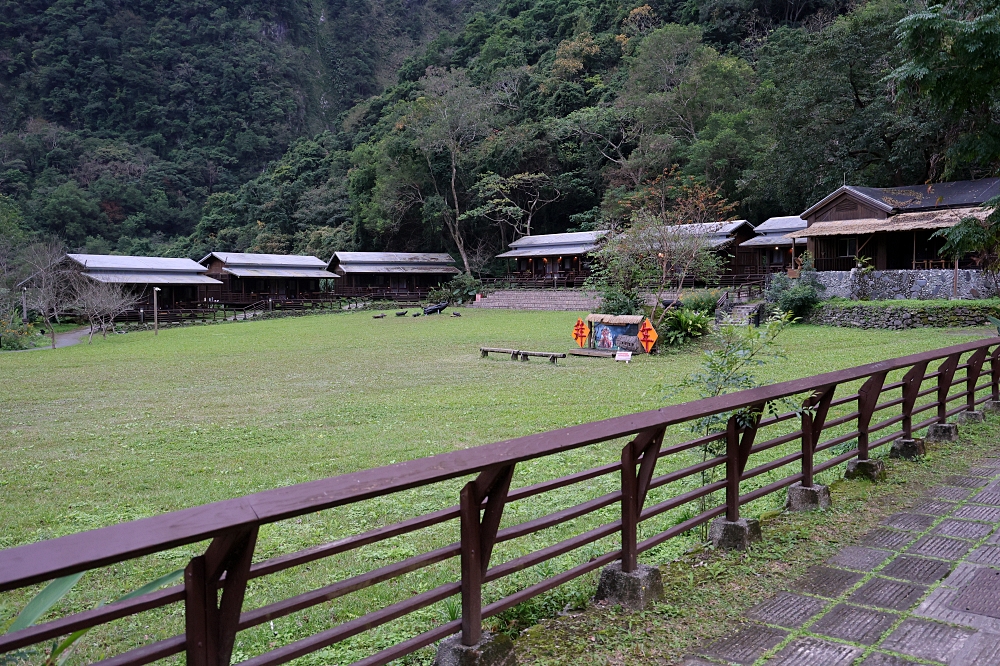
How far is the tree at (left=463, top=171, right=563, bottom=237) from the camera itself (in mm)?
50250

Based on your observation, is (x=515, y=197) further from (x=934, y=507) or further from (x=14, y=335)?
(x=934, y=507)

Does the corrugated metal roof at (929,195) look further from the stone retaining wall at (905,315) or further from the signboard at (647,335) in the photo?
the signboard at (647,335)

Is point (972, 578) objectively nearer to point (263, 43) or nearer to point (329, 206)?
point (329, 206)

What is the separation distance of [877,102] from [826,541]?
31.1 metres

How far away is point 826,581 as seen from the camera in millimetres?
3377

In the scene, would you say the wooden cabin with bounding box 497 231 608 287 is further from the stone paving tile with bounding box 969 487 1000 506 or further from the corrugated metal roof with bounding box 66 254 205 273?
the stone paving tile with bounding box 969 487 1000 506

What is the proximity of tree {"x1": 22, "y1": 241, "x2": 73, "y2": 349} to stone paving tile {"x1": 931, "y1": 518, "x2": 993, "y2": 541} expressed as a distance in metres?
33.7

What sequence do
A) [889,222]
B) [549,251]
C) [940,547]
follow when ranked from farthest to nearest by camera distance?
1. [549,251]
2. [889,222]
3. [940,547]

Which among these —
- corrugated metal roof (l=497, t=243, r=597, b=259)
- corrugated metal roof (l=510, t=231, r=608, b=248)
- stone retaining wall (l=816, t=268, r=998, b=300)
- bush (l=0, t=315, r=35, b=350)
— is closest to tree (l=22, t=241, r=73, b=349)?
bush (l=0, t=315, r=35, b=350)

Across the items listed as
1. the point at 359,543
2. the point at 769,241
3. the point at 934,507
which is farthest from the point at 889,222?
the point at 359,543

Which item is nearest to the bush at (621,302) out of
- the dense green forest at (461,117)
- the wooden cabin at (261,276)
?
the dense green forest at (461,117)

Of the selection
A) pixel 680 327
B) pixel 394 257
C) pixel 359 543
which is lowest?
pixel 680 327

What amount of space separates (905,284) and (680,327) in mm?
11065

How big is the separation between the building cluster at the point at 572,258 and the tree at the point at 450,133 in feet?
11.1
